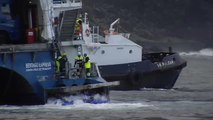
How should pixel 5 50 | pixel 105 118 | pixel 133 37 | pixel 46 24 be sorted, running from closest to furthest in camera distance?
pixel 105 118
pixel 5 50
pixel 46 24
pixel 133 37

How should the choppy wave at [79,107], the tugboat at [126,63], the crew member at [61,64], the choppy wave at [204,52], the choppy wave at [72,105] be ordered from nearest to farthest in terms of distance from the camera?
1. the choppy wave at [79,107]
2. the choppy wave at [72,105]
3. the crew member at [61,64]
4. the tugboat at [126,63]
5. the choppy wave at [204,52]

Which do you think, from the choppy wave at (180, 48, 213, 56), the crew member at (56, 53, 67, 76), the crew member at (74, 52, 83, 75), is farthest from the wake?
the crew member at (56, 53, 67, 76)

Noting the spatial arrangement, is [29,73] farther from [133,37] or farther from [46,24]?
[133,37]

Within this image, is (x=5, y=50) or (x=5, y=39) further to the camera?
(x=5, y=39)

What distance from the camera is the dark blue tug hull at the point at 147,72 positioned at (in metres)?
40.0

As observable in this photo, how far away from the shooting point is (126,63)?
40.3 metres

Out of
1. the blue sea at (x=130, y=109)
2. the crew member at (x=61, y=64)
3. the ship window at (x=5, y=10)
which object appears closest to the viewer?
the blue sea at (x=130, y=109)

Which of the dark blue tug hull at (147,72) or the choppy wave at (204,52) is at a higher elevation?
the choppy wave at (204,52)

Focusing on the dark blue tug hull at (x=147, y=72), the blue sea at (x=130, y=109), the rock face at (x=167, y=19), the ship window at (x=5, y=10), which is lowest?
the blue sea at (x=130, y=109)

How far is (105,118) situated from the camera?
25.7 meters

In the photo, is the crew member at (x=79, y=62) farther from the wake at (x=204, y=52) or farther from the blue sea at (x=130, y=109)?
the wake at (x=204, y=52)

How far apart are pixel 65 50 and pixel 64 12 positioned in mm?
1471

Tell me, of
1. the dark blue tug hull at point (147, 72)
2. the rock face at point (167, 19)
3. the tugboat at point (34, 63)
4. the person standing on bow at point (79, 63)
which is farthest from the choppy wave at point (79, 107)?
the rock face at point (167, 19)

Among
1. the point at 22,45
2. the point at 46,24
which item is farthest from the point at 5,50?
the point at 46,24
